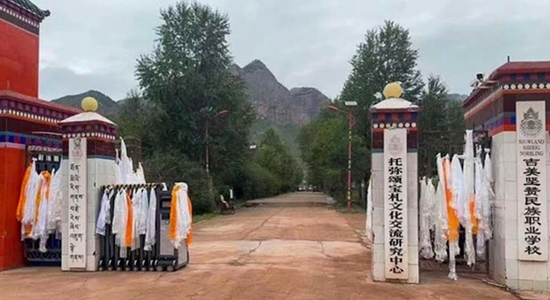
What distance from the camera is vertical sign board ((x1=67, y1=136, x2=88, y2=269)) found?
31.8 ft

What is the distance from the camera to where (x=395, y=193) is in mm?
8570

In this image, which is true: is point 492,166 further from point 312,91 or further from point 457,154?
point 312,91

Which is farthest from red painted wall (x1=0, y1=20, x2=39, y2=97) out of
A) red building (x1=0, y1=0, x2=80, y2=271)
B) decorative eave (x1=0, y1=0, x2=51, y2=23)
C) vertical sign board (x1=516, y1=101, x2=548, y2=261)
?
vertical sign board (x1=516, y1=101, x2=548, y2=261)

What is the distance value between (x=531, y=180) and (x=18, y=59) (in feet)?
33.7

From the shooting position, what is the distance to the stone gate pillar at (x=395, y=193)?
8.48 m

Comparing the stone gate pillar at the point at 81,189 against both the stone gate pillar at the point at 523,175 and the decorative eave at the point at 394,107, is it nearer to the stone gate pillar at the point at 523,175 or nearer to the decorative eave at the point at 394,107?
the decorative eave at the point at 394,107

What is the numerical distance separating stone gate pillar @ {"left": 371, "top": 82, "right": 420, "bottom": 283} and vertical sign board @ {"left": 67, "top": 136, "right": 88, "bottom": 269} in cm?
509

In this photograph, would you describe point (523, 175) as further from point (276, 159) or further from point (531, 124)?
point (276, 159)

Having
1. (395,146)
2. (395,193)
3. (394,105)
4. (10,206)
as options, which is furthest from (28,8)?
(395,193)

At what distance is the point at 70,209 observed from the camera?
9.79 metres

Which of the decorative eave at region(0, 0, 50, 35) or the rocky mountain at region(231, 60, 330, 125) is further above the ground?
the rocky mountain at region(231, 60, 330, 125)

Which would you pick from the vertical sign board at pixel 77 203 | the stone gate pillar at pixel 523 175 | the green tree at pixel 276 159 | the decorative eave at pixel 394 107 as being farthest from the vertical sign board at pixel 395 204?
the green tree at pixel 276 159

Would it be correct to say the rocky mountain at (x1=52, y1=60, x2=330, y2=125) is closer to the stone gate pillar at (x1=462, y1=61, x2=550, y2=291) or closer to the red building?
the red building

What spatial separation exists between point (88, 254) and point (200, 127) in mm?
23233
